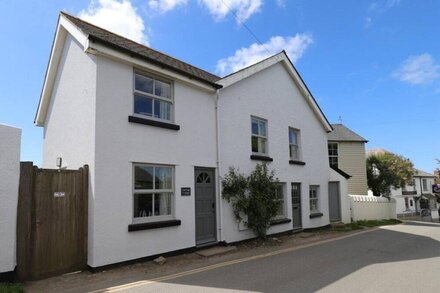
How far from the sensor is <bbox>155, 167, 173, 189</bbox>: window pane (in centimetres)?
1001

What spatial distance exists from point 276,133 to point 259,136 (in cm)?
133

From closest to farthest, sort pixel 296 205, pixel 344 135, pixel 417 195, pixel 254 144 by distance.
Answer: pixel 254 144 → pixel 296 205 → pixel 344 135 → pixel 417 195

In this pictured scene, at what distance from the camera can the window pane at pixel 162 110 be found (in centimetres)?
1033

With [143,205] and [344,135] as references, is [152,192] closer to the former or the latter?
[143,205]

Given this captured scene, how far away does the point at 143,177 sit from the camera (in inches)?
379

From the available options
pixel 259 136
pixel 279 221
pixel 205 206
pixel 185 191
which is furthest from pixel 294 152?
pixel 185 191

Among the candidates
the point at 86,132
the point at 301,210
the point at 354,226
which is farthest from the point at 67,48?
the point at 354,226

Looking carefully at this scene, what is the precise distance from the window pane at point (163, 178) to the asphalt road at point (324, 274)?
9.94ft

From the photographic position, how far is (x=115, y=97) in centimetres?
912

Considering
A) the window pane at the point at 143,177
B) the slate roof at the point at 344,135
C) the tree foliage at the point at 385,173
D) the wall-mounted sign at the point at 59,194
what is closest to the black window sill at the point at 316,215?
the window pane at the point at 143,177

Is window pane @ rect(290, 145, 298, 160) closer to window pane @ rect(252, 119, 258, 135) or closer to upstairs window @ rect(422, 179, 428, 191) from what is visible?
window pane @ rect(252, 119, 258, 135)

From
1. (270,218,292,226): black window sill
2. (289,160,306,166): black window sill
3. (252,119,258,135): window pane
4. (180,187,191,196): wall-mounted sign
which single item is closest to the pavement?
(180,187,191,196): wall-mounted sign

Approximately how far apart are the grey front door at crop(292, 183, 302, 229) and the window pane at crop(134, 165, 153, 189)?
28.0 feet

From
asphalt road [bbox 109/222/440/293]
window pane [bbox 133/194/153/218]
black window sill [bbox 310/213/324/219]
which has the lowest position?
asphalt road [bbox 109/222/440/293]
